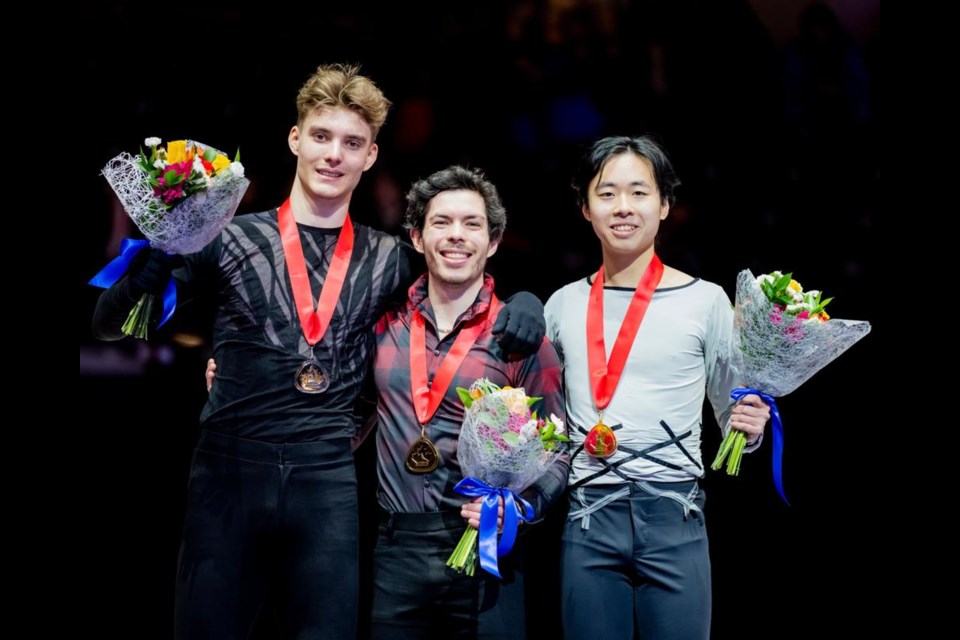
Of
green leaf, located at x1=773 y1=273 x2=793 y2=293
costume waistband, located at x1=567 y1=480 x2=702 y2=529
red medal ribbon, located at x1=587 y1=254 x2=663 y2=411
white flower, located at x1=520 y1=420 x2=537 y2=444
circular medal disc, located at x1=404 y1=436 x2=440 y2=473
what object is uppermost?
green leaf, located at x1=773 y1=273 x2=793 y2=293

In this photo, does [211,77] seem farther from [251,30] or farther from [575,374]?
[575,374]

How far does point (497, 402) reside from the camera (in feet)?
7.82

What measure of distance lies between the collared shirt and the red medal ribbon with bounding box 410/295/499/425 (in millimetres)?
20

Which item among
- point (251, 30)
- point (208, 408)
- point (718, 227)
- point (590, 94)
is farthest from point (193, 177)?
point (718, 227)

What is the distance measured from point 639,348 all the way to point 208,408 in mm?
1341

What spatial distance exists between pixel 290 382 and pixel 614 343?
102cm

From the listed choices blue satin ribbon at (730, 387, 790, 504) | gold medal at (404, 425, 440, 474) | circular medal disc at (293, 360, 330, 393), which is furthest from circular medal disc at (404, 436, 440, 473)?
blue satin ribbon at (730, 387, 790, 504)

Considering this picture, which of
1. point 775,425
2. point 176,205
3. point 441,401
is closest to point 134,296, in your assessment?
point 176,205

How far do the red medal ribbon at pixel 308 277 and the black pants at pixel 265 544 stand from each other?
1.17 ft

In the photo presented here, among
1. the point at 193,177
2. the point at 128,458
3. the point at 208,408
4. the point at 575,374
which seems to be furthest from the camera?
the point at 128,458

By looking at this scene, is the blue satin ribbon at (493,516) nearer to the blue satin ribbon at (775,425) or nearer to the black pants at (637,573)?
the black pants at (637,573)

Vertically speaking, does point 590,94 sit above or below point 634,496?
above

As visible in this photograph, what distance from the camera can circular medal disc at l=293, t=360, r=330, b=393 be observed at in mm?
2564

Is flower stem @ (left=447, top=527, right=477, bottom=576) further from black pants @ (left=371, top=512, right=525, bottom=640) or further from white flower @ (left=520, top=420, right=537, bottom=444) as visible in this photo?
white flower @ (left=520, top=420, right=537, bottom=444)
